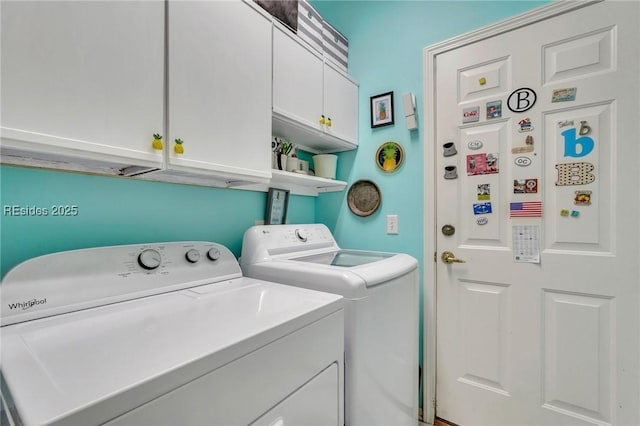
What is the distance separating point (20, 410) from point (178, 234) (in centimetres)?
101

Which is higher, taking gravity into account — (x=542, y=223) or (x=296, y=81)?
(x=296, y=81)

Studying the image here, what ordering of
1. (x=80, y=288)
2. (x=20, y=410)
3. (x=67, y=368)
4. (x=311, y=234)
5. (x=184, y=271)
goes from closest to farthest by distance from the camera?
(x=20, y=410)
(x=67, y=368)
(x=80, y=288)
(x=184, y=271)
(x=311, y=234)

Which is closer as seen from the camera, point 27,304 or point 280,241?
point 27,304

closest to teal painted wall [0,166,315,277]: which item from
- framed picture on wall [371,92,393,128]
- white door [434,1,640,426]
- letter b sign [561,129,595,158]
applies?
framed picture on wall [371,92,393,128]

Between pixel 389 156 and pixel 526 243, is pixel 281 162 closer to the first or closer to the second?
pixel 389 156

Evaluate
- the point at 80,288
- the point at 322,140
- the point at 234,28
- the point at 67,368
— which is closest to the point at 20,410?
the point at 67,368

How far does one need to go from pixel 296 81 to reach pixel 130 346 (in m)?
1.49

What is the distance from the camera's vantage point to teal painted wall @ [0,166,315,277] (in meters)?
0.97

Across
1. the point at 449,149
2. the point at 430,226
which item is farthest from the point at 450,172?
the point at 430,226

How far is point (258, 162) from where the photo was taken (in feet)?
4.56

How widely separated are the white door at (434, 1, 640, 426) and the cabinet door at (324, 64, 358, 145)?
582 mm

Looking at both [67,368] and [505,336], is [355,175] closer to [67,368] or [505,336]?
[505,336]

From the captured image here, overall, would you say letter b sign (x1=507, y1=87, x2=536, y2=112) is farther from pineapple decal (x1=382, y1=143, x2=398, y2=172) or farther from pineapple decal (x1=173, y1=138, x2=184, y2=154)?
pineapple decal (x1=173, y1=138, x2=184, y2=154)

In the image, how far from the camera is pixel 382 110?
2.04 meters
